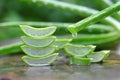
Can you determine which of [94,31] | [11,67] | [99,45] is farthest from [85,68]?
[94,31]

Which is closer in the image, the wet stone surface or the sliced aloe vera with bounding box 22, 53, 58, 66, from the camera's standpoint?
the wet stone surface

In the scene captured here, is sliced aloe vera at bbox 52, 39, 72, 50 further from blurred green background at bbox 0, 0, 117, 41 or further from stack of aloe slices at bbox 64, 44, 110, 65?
blurred green background at bbox 0, 0, 117, 41

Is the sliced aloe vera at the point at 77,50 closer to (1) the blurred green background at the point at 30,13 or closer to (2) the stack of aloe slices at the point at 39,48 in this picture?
(2) the stack of aloe slices at the point at 39,48

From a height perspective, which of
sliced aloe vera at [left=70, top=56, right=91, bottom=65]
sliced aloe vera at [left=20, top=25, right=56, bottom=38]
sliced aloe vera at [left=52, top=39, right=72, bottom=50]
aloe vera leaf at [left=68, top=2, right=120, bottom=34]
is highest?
aloe vera leaf at [left=68, top=2, right=120, bottom=34]

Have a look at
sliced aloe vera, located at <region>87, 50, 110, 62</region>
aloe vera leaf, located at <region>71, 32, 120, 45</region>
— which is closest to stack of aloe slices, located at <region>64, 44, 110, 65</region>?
sliced aloe vera, located at <region>87, 50, 110, 62</region>

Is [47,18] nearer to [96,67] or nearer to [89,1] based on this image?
[89,1]
